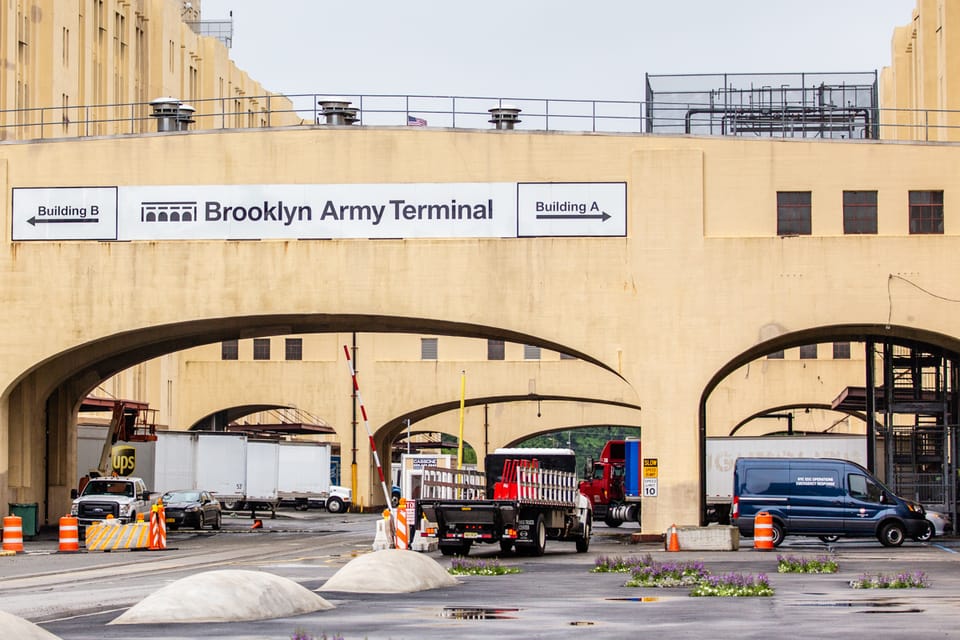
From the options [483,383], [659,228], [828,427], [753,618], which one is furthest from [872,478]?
[828,427]

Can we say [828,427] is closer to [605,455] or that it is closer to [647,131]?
[605,455]

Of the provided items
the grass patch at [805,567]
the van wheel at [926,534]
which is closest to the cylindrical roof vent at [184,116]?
the van wheel at [926,534]

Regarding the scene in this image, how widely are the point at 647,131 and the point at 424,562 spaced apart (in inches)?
835

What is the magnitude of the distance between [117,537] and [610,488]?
75.0ft

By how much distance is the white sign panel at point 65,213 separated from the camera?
38625 mm

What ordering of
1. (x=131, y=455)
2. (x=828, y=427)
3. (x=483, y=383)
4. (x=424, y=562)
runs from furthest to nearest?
(x=828, y=427) < (x=483, y=383) < (x=131, y=455) < (x=424, y=562)

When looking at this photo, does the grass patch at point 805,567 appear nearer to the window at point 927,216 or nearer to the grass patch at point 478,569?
the grass patch at point 478,569

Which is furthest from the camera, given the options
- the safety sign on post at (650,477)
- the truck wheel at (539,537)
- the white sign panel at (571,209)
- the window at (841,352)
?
the window at (841,352)

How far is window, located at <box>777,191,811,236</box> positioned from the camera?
3722cm

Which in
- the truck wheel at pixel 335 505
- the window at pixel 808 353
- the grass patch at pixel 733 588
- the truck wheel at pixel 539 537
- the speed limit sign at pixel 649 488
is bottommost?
the truck wheel at pixel 335 505

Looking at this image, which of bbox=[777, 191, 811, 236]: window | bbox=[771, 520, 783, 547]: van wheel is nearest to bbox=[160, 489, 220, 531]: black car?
bbox=[771, 520, 783, 547]: van wheel

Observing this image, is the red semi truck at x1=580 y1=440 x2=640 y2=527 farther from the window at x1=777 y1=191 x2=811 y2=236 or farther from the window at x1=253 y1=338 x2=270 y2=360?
the window at x1=253 y1=338 x2=270 y2=360

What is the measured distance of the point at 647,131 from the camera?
131 ft

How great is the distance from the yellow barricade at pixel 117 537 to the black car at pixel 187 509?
38.8ft
